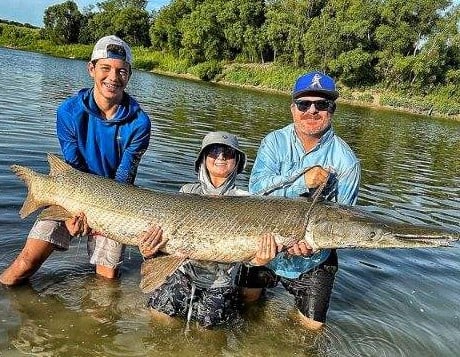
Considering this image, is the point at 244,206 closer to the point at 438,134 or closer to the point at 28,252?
the point at 28,252

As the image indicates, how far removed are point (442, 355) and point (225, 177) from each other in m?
2.62

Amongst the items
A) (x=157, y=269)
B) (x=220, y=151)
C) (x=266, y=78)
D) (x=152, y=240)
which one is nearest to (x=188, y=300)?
(x=157, y=269)

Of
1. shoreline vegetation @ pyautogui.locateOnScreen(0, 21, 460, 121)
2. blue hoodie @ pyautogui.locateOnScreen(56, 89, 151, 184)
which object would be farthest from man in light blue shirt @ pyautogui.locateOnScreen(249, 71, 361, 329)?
shoreline vegetation @ pyautogui.locateOnScreen(0, 21, 460, 121)

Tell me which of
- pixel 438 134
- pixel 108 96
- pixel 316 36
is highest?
pixel 316 36

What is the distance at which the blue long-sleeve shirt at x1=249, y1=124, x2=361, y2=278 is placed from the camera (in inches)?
170

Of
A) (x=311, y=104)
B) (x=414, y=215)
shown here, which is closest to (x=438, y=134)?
(x=414, y=215)

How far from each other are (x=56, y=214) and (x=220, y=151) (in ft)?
5.03

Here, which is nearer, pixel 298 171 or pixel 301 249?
pixel 301 249

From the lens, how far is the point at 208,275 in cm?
458

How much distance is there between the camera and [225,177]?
4.61 meters

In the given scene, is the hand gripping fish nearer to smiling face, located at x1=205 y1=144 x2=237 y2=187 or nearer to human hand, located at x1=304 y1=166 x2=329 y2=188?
human hand, located at x1=304 y1=166 x2=329 y2=188

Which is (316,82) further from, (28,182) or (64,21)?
(64,21)

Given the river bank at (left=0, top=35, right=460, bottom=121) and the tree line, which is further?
the tree line

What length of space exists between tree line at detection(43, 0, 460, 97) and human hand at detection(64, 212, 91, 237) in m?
50.2
